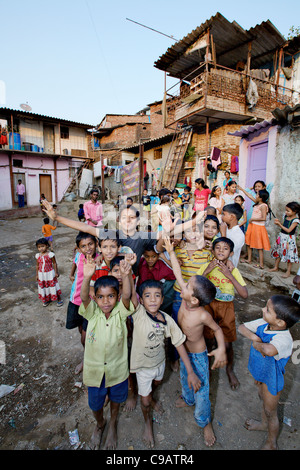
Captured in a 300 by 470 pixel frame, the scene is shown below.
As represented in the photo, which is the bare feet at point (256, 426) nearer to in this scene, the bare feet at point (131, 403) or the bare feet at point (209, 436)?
the bare feet at point (209, 436)

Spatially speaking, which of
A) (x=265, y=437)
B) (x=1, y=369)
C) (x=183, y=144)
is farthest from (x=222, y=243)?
(x=183, y=144)

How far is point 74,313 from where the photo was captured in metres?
2.60

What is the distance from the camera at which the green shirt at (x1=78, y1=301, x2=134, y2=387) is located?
5.98 feet

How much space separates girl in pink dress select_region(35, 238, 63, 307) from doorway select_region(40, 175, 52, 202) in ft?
54.2

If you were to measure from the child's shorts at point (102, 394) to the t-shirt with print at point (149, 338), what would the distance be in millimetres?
184

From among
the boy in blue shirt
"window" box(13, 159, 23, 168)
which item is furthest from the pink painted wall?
the boy in blue shirt

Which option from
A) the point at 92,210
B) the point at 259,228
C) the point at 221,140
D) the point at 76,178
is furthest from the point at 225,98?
the point at 76,178

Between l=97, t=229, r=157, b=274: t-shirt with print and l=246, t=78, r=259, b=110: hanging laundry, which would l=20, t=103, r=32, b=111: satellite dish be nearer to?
l=246, t=78, r=259, b=110: hanging laundry

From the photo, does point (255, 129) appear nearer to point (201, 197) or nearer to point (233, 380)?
point (201, 197)

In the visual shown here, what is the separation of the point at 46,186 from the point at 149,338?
64.4ft

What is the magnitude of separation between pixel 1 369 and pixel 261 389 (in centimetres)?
280

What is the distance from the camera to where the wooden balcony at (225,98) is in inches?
382

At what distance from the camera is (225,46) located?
10.5 metres
